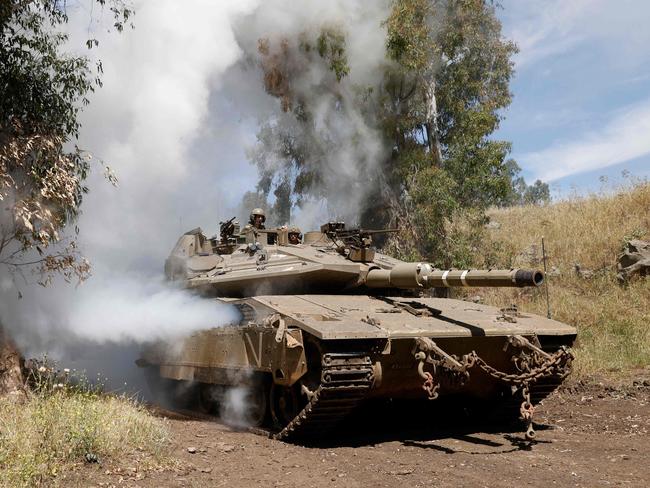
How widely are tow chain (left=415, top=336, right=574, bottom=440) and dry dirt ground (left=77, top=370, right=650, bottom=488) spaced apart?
1.86 feet

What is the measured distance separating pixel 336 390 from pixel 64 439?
2495mm

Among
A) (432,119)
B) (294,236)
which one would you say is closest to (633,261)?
(432,119)

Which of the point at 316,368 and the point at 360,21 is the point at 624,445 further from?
the point at 360,21

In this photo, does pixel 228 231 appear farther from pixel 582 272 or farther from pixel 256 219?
pixel 582 272

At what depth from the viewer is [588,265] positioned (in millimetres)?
17594

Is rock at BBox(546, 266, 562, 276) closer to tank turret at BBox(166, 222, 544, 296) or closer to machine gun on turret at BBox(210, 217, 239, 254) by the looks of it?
tank turret at BBox(166, 222, 544, 296)

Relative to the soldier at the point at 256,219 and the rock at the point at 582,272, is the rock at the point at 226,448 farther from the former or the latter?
the rock at the point at 582,272

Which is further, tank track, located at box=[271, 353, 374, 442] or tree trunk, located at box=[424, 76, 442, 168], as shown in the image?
tree trunk, located at box=[424, 76, 442, 168]

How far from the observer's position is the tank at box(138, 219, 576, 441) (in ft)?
24.5

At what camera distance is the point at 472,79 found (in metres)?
20.3

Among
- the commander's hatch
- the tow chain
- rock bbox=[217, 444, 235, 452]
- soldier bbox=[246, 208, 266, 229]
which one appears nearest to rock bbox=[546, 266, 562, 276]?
soldier bbox=[246, 208, 266, 229]

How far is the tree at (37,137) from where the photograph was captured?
29.0ft

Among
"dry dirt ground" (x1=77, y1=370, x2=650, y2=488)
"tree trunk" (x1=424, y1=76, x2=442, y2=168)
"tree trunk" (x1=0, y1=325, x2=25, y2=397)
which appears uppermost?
"tree trunk" (x1=424, y1=76, x2=442, y2=168)

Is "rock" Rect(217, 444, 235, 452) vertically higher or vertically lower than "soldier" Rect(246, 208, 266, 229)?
lower
